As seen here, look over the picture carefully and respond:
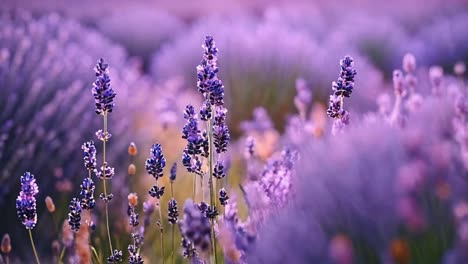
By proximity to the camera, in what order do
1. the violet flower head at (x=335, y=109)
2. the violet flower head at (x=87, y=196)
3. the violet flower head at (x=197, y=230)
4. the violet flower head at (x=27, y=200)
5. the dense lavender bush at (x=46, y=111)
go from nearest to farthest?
the violet flower head at (x=197, y=230) < the violet flower head at (x=27, y=200) < the violet flower head at (x=87, y=196) < the violet flower head at (x=335, y=109) < the dense lavender bush at (x=46, y=111)

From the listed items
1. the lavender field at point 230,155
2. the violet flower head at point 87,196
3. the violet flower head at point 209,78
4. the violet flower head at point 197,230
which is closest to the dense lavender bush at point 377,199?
the lavender field at point 230,155

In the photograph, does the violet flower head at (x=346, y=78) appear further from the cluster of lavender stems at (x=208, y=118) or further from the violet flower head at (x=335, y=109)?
the cluster of lavender stems at (x=208, y=118)

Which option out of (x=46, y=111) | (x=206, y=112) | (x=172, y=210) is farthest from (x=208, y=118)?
(x=46, y=111)

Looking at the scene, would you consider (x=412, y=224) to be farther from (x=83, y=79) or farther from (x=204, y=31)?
(x=204, y=31)

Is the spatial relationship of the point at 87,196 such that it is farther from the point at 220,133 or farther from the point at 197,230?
the point at 197,230

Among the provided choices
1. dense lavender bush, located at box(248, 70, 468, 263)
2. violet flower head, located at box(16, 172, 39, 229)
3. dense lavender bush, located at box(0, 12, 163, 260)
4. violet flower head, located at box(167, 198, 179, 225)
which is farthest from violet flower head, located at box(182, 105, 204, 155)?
dense lavender bush, located at box(0, 12, 163, 260)

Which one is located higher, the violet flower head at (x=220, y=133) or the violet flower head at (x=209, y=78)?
the violet flower head at (x=209, y=78)

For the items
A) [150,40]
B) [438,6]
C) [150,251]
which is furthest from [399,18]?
[150,251]
